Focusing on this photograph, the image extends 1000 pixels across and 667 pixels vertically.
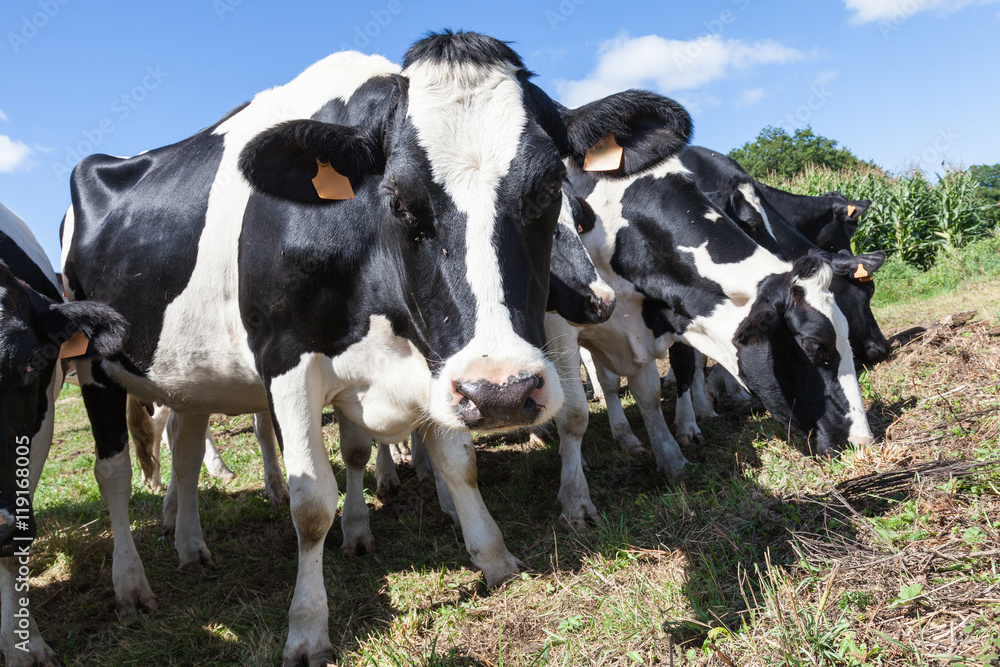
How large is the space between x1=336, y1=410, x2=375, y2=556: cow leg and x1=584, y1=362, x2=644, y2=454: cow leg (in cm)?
203

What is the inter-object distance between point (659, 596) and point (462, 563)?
1386 millimetres

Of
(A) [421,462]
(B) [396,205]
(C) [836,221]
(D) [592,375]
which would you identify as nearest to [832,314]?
(B) [396,205]

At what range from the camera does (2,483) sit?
3.00 metres

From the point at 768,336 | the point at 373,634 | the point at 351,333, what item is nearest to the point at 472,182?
the point at 351,333

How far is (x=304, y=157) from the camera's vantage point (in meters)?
3.12

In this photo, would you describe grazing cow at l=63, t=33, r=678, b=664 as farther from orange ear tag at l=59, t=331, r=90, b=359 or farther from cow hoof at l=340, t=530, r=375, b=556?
cow hoof at l=340, t=530, r=375, b=556

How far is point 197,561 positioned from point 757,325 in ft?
12.8

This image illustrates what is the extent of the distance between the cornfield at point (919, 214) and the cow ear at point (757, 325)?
39.5ft

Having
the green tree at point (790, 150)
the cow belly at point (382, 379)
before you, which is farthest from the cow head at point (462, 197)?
the green tree at point (790, 150)

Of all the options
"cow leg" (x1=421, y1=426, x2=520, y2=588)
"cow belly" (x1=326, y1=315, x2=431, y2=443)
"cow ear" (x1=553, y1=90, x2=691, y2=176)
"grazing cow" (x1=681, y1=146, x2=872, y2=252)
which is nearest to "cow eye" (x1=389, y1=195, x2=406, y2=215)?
"cow belly" (x1=326, y1=315, x2=431, y2=443)

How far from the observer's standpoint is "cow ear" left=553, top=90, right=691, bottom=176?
3.38 metres

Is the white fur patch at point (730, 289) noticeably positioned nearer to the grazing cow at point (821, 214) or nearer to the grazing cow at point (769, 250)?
the grazing cow at point (769, 250)

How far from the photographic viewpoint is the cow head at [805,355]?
4.39 metres

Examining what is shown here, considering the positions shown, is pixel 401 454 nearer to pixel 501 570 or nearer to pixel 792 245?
pixel 501 570
